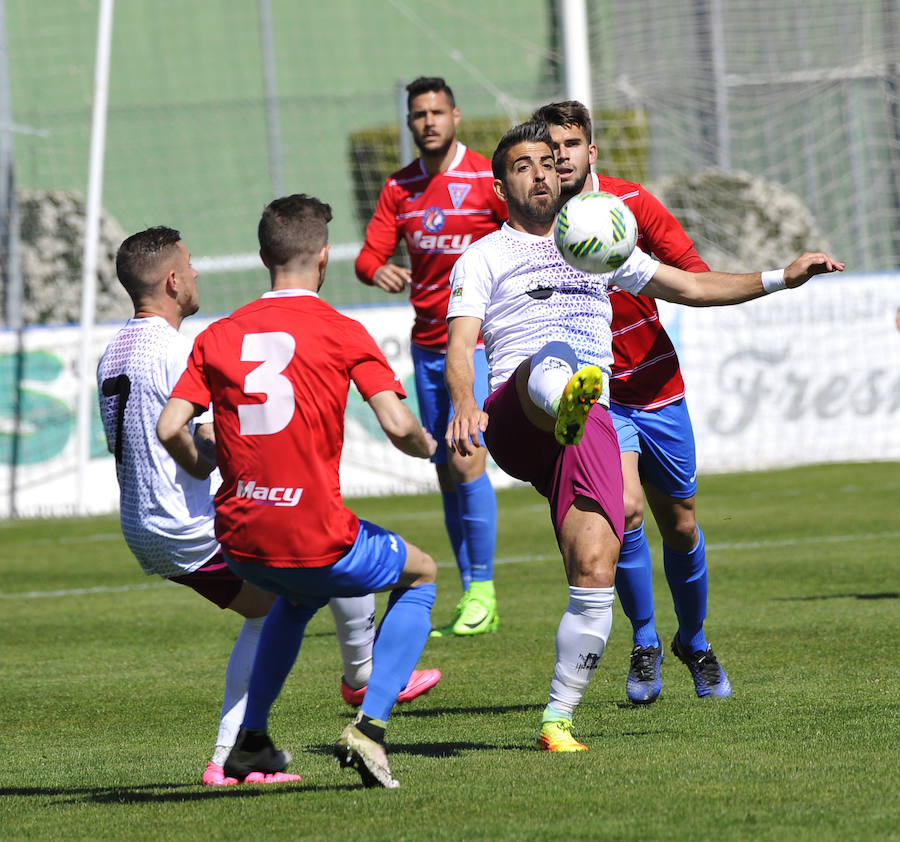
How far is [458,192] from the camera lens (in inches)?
329

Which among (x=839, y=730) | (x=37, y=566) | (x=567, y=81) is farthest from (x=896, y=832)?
(x=567, y=81)

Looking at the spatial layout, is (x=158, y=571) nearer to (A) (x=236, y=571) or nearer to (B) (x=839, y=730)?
(A) (x=236, y=571)

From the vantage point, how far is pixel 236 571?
4555mm

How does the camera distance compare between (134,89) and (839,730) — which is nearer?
(839,730)

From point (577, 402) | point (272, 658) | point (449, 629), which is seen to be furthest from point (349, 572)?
point (449, 629)

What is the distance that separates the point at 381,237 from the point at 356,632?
372cm

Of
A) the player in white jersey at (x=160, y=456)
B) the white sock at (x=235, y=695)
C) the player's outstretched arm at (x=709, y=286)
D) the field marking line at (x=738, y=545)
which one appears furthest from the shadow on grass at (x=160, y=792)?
the field marking line at (x=738, y=545)

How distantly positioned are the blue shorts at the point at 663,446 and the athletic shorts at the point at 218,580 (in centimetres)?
165

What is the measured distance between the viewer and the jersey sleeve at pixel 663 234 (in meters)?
6.01

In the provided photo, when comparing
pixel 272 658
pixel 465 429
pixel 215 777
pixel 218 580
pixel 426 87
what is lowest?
pixel 215 777

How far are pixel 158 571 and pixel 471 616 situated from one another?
276 cm

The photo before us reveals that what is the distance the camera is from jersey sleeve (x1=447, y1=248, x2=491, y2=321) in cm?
524

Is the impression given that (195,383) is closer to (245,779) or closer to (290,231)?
(290,231)

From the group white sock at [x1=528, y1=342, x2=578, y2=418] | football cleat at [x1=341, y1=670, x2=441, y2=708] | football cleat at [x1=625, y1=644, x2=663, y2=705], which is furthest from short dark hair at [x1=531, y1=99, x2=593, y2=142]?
football cleat at [x1=341, y1=670, x2=441, y2=708]
